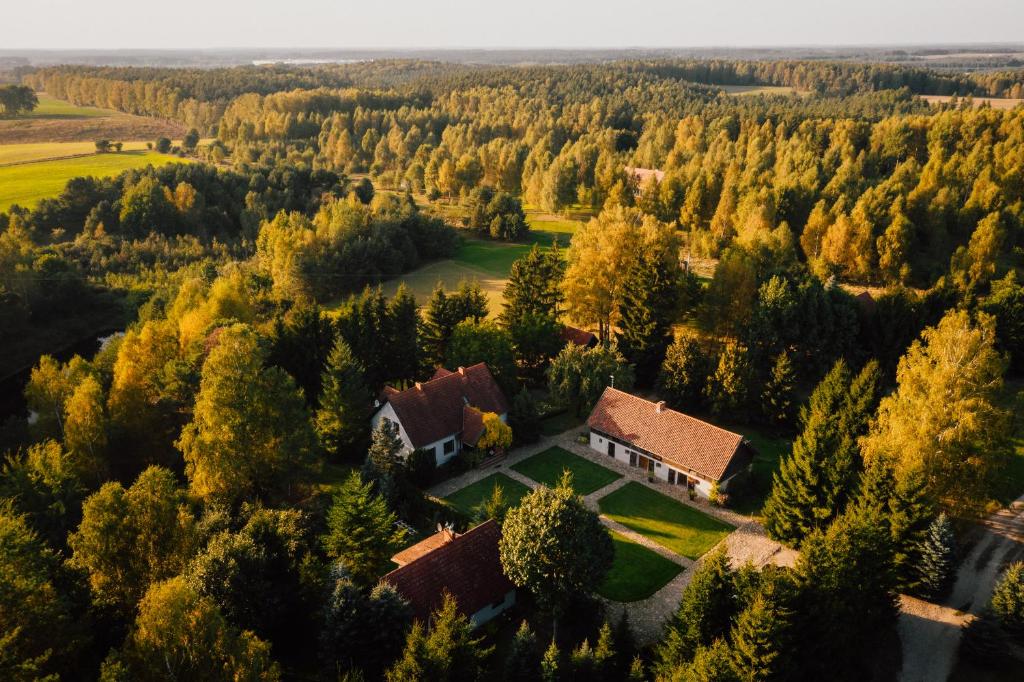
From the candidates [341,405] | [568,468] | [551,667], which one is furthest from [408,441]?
[551,667]

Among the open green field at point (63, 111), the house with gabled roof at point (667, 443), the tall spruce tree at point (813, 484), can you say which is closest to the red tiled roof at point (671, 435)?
the house with gabled roof at point (667, 443)

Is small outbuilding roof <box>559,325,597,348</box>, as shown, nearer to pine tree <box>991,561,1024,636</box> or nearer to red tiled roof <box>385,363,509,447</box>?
red tiled roof <box>385,363,509,447</box>

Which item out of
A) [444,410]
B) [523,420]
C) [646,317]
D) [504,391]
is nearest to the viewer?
[444,410]

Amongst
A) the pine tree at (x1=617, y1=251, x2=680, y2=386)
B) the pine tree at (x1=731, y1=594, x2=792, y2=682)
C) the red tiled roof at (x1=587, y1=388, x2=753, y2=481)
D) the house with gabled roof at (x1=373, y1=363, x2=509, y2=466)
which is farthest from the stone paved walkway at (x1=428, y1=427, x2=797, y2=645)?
the pine tree at (x1=617, y1=251, x2=680, y2=386)

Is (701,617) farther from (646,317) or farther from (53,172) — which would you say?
(53,172)

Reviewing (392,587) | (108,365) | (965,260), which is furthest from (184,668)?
(965,260)

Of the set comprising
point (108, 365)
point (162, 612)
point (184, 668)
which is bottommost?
point (108, 365)

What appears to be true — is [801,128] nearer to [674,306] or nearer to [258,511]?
[674,306]
